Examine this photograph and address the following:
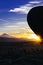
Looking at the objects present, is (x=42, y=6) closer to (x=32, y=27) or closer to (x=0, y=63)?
(x=32, y=27)

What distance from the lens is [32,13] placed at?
72625 millimetres

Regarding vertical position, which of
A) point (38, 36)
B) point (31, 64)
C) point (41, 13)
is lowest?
point (31, 64)

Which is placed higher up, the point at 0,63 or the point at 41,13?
the point at 41,13

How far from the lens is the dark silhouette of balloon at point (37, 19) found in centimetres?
7170

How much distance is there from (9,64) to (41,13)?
3371 centimetres

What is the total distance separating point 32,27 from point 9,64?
33.6 meters

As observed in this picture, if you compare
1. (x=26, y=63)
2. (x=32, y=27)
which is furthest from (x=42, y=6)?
(x=26, y=63)

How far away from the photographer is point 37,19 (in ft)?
237

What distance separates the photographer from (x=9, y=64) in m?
40.4

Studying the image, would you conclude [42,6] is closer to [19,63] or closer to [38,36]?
[38,36]

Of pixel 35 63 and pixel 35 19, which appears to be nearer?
pixel 35 63

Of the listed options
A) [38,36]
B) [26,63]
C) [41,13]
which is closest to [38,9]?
[41,13]

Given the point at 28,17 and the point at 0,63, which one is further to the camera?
the point at 28,17

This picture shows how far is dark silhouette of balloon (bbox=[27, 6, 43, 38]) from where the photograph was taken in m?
71.7
